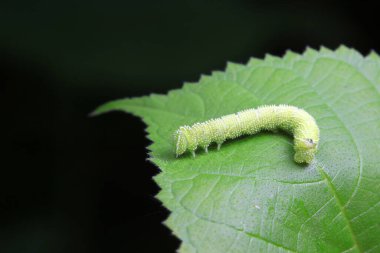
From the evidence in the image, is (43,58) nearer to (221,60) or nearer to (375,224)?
(221,60)

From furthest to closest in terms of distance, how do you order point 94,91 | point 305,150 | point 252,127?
point 94,91 → point 252,127 → point 305,150

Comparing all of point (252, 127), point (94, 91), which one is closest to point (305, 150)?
point (252, 127)

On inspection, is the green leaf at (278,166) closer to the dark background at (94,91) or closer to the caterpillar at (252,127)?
the caterpillar at (252,127)

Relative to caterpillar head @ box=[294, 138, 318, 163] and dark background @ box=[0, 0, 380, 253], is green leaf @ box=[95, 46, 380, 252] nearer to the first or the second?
caterpillar head @ box=[294, 138, 318, 163]

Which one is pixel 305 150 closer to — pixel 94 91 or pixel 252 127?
pixel 252 127

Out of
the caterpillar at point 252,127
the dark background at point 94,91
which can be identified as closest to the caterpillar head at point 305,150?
the caterpillar at point 252,127

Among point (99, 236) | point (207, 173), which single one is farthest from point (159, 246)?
point (207, 173)
